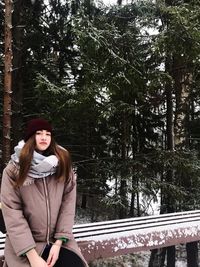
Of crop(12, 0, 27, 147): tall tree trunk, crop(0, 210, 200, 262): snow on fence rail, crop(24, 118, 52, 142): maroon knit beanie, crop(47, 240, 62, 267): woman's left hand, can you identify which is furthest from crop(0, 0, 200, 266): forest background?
crop(47, 240, 62, 267): woman's left hand

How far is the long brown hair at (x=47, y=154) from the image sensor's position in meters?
2.78

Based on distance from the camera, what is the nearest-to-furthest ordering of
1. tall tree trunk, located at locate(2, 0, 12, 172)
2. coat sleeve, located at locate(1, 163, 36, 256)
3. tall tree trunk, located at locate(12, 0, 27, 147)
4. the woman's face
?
coat sleeve, located at locate(1, 163, 36, 256) < the woman's face < tall tree trunk, located at locate(2, 0, 12, 172) < tall tree trunk, located at locate(12, 0, 27, 147)

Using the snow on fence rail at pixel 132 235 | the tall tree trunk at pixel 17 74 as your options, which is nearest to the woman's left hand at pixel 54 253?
the snow on fence rail at pixel 132 235

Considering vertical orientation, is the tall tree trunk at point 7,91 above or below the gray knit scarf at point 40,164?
above

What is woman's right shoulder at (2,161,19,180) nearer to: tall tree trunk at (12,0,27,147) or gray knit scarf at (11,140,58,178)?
gray knit scarf at (11,140,58,178)

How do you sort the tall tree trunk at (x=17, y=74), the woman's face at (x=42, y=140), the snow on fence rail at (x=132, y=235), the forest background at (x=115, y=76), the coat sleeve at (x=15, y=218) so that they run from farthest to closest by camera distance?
the tall tree trunk at (x=17, y=74), the forest background at (x=115, y=76), the snow on fence rail at (x=132, y=235), the woman's face at (x=42, y=140), the coat sleeve at (x=15, y=218)

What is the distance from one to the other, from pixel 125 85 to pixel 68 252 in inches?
257

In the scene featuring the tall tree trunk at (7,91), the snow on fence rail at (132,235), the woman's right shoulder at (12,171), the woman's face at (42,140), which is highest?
the tall tree trunk at (7,91)

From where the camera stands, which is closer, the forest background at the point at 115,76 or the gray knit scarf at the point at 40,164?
the gray knit scarf at the point at 40,164

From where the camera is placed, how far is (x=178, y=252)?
12.9 metres

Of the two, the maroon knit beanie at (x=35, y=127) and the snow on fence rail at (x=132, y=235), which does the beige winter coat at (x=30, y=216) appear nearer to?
the maroon knit beanie at (x=35, y=127)

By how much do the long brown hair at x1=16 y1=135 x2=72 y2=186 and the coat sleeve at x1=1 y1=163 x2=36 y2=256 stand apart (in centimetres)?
8

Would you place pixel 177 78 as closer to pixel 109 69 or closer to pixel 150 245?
pixel 109 69

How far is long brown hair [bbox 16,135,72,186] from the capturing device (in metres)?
2.78
